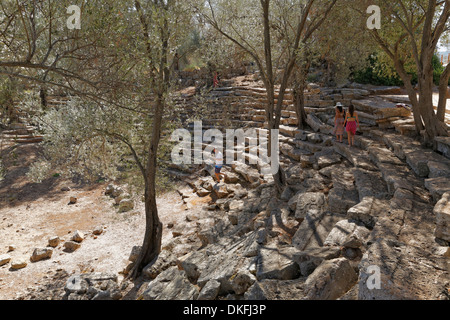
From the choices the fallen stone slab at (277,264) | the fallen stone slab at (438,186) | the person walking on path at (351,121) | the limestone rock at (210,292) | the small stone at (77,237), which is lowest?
the small stone at (77,237)

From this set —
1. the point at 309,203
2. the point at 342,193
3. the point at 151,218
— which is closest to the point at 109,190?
the point at 151,218

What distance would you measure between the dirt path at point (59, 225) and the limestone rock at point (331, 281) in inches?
263

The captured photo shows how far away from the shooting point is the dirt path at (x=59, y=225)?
8.74 meters

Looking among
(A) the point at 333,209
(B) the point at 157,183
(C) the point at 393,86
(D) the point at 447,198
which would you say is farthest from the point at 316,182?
(C) the point at 393,86

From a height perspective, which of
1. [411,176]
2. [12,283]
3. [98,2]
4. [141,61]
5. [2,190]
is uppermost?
[98,2]

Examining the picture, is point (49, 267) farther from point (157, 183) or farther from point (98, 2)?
point (98, 2)

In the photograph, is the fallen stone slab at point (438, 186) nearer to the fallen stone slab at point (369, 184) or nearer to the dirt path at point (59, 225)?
the fallen stone slab at point (369, 184)

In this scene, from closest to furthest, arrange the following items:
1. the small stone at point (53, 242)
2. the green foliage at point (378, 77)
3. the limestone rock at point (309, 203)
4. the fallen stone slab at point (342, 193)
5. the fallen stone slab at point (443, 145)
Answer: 1. the fallen stone slab at point (342, 193)
2. the limestone rock at point (309, 203)
3. the fallen stone slab at point (443, 145)
4. the small stone at point (53, 242)
5. the green foliage at point (378, 77)

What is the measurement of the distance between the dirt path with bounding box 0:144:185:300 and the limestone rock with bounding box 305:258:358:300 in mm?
6674

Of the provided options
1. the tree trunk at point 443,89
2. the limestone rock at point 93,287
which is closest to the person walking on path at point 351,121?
the tree trunk at point 443,89

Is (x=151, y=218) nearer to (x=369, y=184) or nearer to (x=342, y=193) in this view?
(x=342, y=193)

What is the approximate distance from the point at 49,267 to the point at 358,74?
19249 mm

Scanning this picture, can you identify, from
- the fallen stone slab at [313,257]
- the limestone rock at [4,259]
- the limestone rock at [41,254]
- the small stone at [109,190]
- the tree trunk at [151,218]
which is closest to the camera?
the fallen stone slab at [313,257]

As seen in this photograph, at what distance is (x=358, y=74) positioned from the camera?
18.8 m
